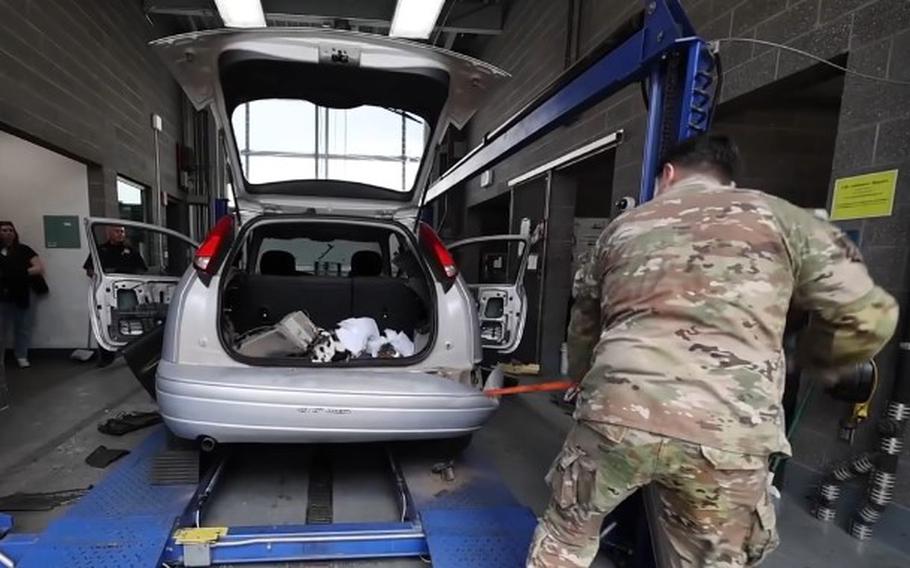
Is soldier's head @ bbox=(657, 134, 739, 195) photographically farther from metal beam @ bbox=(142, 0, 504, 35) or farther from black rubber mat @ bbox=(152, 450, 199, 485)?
metal beam @ bbox=(142, 0, 504, 35)

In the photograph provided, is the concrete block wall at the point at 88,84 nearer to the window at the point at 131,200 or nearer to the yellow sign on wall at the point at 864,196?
the window at the point at 131,200

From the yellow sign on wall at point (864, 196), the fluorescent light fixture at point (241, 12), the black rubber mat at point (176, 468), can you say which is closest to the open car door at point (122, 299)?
the black rubber mat at point (176, 468)

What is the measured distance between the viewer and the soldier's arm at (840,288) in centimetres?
121

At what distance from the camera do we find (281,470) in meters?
2.86

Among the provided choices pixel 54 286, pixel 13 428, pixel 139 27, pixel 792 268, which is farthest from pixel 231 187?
pixel 139 27

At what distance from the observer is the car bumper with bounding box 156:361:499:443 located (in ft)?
6.68

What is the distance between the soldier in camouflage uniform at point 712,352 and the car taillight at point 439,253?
4.31ft

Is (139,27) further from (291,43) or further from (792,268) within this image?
(792,268)

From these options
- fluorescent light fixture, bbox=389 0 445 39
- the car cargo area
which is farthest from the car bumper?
fluorescent light fixture, bbox=389 0 445 39

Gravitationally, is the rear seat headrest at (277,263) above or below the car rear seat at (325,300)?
above

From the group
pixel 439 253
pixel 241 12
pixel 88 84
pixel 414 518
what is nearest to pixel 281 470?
pixel 414 518

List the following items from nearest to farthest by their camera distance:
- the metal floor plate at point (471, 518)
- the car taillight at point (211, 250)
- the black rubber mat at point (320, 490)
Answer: the metal floor plate at point (471, 518), the car taillight at point (211, 250), the black rubber mat at point (320, 490)

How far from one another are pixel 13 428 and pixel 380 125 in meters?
3.44

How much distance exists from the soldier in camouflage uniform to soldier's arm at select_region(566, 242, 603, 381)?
6.5 inches
